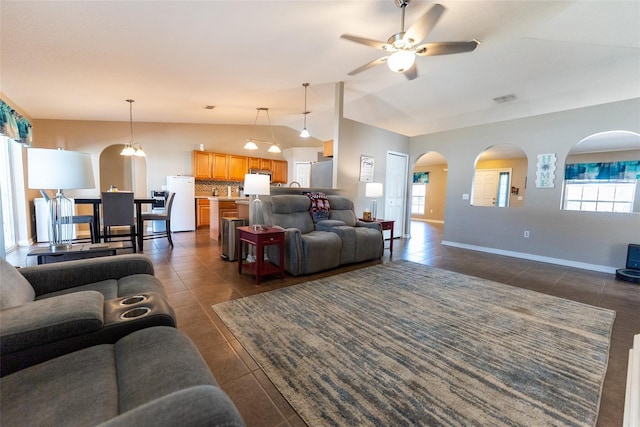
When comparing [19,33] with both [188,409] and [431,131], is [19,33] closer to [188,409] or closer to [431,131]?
[188,409]

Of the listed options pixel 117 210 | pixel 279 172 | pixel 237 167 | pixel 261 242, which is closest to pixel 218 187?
pixel 237 167

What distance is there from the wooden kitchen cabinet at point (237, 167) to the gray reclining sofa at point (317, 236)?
13.4 ft

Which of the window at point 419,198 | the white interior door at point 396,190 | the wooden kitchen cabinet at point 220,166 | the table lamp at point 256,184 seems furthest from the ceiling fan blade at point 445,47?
the window at point 419,198

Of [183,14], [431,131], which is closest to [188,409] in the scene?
[183,14]

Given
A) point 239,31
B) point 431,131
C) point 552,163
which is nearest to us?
point 239,31

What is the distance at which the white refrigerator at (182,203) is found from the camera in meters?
6.26

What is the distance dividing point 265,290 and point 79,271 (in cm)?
164

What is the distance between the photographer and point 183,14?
2262 millimetres

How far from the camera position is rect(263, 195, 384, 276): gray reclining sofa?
3.41m

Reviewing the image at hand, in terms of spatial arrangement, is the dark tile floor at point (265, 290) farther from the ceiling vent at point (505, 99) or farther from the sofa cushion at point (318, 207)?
the ceiling vent at point (505, 99)

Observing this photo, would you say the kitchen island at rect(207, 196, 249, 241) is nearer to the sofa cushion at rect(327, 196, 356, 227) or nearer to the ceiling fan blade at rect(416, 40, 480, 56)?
the sofa cushion at rect(327, 196, 356, 227)

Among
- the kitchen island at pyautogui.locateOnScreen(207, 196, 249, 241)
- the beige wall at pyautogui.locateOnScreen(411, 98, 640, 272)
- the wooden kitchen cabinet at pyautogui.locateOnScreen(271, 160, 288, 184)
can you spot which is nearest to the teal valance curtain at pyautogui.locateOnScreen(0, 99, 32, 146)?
the kitchen island at pyautogui.locateOnScreen(207, 196, 249, 241)

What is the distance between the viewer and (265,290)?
2900 millimetres

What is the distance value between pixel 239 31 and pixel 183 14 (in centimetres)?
51
